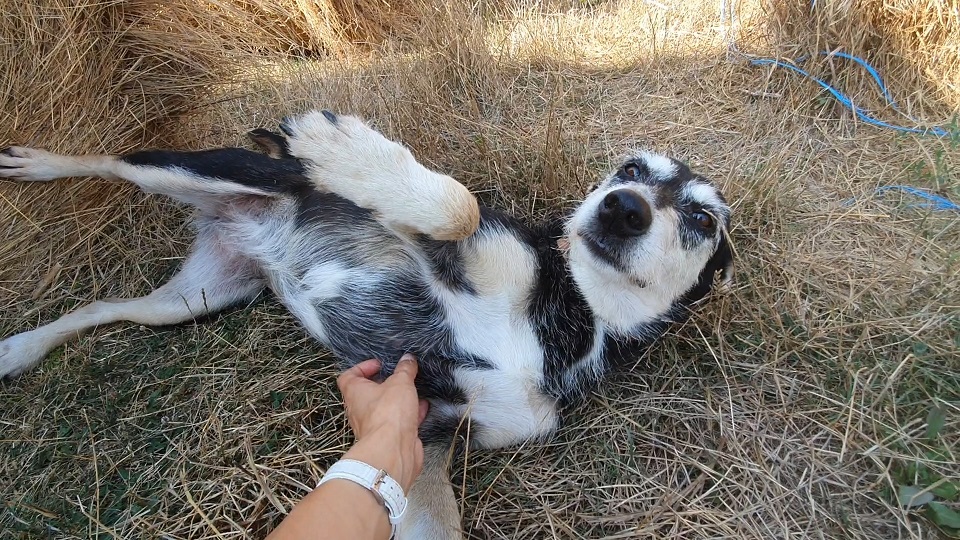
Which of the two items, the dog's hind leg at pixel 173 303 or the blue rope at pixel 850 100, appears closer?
the dog's hind leg at pixel 173 303

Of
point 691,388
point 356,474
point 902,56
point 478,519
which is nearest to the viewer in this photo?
point 356,474

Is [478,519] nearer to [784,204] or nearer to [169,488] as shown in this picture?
[169,488]

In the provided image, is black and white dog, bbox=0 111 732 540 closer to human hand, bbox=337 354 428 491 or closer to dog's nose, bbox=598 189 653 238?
dog's nose, bbox=598 189 653 238

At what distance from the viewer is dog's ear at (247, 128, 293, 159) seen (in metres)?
2.97

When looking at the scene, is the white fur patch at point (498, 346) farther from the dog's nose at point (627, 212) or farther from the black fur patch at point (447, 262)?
the dog's nose at point (627, 212)

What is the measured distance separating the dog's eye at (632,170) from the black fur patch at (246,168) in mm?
1690

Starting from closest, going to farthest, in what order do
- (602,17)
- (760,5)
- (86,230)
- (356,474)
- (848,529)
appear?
(356,474) → (848,529) → (86,230) → (760,5) → (602,17)

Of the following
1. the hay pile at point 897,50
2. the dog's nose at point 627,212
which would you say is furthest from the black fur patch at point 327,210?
the hay pile at point 897,50

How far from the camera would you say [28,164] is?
282 centimetres

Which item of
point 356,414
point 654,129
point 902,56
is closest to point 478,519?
point 356,414

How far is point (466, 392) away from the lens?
2477 millimetres

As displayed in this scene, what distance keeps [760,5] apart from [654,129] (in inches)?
58.3

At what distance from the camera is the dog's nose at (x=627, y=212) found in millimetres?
2312

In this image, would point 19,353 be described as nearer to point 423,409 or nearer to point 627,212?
point 423,409
